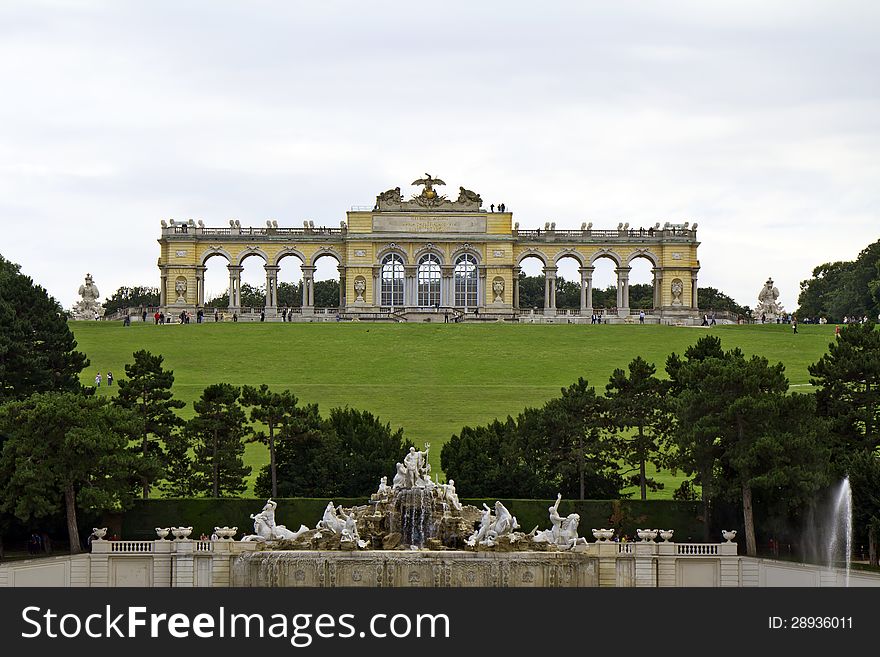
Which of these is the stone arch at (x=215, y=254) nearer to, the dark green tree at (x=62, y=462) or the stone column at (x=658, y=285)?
the stone column at (x=658, y=285)

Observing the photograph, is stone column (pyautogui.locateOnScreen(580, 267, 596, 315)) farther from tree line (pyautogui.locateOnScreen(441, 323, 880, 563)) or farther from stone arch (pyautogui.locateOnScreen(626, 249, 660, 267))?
tree line (pyautogui.locateOnScreen(441, 323, 880, 563))

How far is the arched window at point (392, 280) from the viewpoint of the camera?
95.4 metres

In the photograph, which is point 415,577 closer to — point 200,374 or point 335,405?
point 335,405

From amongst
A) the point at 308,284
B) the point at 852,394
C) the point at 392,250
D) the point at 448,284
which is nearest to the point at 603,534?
the point at 852,394

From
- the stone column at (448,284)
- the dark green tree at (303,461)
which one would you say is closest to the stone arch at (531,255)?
the stone column at (448,284)

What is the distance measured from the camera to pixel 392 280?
95.6 meters

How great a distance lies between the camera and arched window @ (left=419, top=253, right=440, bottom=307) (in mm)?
95438

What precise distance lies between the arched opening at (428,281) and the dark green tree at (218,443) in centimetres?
4264

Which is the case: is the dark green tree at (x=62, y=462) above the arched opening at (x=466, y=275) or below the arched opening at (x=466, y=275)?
below

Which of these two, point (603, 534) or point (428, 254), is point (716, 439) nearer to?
point (603, 534)

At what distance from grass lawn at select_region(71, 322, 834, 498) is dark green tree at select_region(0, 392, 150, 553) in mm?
8770

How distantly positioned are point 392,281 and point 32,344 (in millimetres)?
41939

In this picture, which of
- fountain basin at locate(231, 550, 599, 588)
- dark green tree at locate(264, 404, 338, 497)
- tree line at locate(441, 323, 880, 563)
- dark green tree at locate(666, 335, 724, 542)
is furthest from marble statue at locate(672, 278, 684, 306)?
fountain basin at locate(231, 550, 599, 588)

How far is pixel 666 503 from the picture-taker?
49.5m
